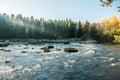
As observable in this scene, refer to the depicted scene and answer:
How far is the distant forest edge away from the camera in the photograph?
5059 inches

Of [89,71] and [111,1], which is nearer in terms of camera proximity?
[111,1]

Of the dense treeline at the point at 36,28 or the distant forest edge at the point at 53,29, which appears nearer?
the distant forest edge at the point at 53,29

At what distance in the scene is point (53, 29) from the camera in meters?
162

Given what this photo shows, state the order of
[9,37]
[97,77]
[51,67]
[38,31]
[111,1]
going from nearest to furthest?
1. [111,1]
2. [97,77]
3. [51,67]
4. [9,37]
5. [38,31]

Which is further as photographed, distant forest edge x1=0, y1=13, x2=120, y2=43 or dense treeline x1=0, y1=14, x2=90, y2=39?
dense treeline x1=0, y1=14, x2=90, y2=39

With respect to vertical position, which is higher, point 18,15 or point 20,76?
point 18,15

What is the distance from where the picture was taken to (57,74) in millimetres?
28422

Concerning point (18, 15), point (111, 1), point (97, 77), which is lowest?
point (97, 77)

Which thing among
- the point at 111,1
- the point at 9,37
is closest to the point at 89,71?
the point at 111,1

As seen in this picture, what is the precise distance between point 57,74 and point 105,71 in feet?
20.8

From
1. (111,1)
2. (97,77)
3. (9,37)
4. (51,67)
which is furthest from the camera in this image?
(9,37)

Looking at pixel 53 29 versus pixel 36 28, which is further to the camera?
pixel 53 29

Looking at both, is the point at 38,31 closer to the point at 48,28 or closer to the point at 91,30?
the point at 48,28

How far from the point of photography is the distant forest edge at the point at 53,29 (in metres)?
128
